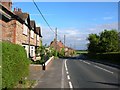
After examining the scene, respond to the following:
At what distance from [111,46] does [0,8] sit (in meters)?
54.0

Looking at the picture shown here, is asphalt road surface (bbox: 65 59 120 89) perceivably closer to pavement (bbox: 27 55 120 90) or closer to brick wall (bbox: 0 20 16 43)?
pavement (bbox: 27 55 120 90)

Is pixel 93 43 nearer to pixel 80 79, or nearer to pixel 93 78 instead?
pixel 93 78

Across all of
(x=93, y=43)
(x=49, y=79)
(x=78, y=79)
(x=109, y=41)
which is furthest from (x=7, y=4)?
(x=93, y=43)

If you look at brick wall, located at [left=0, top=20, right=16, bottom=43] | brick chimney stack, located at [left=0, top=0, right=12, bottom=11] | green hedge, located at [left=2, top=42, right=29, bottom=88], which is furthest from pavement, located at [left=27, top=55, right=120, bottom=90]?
brick chimney stack, located at [left=0, top=0, right=12, bottom=11]

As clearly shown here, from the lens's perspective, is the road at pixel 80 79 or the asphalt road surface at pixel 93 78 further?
the asphalt road surface at pixel 93 78

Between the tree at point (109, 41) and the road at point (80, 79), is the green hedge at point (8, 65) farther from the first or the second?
the tree at point (109, 41)

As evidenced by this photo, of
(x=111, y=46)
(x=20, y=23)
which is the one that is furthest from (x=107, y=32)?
(x=20, y=23)

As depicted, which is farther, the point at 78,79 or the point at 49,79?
the point at 78,79

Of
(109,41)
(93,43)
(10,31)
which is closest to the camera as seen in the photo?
(10,31)

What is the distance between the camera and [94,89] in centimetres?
1405

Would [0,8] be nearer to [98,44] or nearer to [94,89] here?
[94,89]

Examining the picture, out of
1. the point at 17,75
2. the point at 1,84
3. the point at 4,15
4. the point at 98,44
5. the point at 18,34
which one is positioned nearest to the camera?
the point at 1,84

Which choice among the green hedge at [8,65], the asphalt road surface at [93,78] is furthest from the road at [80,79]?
the green hedge at [8,65]

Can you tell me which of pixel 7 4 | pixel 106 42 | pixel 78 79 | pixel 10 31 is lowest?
pixel 78 79
